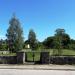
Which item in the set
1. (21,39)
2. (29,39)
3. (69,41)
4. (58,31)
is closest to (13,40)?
(21,39)

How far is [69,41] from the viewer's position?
107 meters

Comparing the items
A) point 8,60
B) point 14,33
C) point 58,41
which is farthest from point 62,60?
point 14,33

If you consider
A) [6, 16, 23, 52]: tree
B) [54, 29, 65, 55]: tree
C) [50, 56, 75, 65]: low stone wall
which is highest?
[6, 16, 23, 52]: tree

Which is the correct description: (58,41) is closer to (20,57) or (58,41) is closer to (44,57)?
(44,57)

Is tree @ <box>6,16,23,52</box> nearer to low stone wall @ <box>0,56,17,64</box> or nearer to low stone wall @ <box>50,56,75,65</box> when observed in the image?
low stone wall @ <box>0,56,17,64</box>

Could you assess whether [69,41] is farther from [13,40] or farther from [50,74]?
[50,74]

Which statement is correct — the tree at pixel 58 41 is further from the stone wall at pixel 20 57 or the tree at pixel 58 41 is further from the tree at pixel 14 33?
the tree at pixel 14 33

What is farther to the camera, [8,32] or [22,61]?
[8,32]

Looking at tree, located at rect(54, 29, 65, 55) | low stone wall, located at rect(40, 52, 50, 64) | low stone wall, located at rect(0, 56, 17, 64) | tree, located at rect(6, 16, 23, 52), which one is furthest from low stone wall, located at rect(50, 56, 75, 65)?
tree, located at rect(6, 16, 23, 52)

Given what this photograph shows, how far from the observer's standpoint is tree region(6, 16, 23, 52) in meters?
62.9

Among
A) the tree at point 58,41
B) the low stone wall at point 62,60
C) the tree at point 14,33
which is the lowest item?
the low stone wall at point 62,60

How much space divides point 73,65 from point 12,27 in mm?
44354

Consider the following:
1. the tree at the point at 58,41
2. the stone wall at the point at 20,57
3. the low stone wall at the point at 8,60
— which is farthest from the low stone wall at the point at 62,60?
the tree at the point at 58,41

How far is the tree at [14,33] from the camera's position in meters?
62.9
